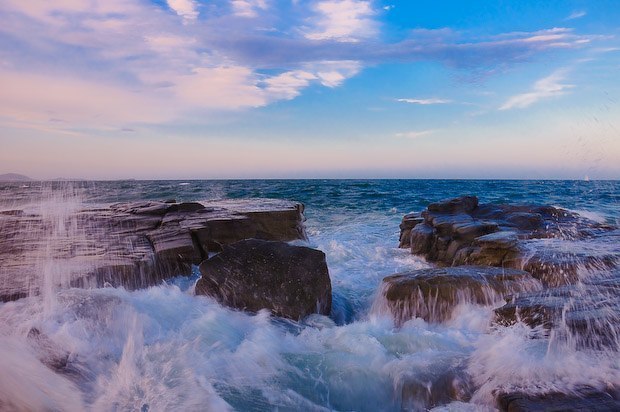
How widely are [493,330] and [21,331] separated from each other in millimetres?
5082

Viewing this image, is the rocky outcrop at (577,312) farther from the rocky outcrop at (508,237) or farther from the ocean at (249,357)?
the rocky outcrop at (508,237)

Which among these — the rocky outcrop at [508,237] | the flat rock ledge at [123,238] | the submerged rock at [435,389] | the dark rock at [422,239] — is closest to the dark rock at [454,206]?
the rocky outcrop at [508,237]

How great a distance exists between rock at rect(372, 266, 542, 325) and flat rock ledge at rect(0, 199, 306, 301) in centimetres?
360

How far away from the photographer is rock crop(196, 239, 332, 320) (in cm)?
585

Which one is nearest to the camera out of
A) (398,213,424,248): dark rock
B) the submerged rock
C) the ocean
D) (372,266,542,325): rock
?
the ocean

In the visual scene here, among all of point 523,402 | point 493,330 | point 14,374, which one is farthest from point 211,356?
point 493,330

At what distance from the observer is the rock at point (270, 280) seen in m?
5.85

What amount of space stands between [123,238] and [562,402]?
722cm

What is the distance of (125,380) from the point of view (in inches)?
147

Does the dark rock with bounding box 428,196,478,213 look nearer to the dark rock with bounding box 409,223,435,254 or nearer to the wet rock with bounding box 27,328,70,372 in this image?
the dark rock with bounding box 409,223,435,254

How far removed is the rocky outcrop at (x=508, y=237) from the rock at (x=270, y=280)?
344 centimetres

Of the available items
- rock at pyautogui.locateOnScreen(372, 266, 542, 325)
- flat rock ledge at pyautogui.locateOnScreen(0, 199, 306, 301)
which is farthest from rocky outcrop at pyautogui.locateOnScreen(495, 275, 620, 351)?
flat rock ledge at pyautogui.locateOnScreen(0, 199, 306, 301)

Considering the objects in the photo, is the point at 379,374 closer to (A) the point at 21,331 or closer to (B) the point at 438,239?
(A) the point at 21,331

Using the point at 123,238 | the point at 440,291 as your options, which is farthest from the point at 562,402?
the point at 123,238
